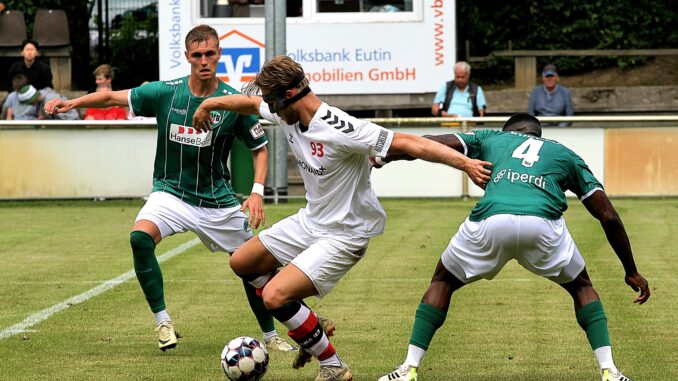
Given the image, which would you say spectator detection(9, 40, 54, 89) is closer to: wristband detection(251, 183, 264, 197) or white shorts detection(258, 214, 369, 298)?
wristband detection(251, 183, 264, 197)

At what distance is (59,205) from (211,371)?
12.3m

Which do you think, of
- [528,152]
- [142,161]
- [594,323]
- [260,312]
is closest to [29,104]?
[142,161]

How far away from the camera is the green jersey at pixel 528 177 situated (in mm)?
7574

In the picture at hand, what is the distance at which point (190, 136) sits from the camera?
9453 millimetres

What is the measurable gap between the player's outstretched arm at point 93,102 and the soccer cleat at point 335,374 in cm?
262

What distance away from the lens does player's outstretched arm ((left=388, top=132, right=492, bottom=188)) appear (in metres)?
7.31

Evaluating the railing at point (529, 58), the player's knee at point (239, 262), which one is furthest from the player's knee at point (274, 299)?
the railing at point (529, 58)

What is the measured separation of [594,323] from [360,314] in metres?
3.17

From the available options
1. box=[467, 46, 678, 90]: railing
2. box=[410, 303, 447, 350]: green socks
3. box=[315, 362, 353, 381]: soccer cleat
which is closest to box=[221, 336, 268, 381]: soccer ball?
box=[315, 362, 353, 381]: soccer cleat

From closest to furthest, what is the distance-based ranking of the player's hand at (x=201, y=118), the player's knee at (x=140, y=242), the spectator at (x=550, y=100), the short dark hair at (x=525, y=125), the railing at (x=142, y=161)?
the short dark hair at (x=525, y=125) → the player's hand at (x=201, y=118) → the player's knee at (x=140, y=242) → the railing at (x=142, y=161) → the spectator at (x=550, y=100)

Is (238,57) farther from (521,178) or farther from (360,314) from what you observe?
(521,178)

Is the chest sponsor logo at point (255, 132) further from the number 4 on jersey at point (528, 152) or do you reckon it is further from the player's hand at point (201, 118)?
the number 4 on jersey at point (528, 152)

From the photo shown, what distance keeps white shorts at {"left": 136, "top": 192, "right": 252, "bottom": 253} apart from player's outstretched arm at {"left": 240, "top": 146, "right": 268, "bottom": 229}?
0.33 metres

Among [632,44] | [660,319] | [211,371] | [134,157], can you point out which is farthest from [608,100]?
[211,371]
